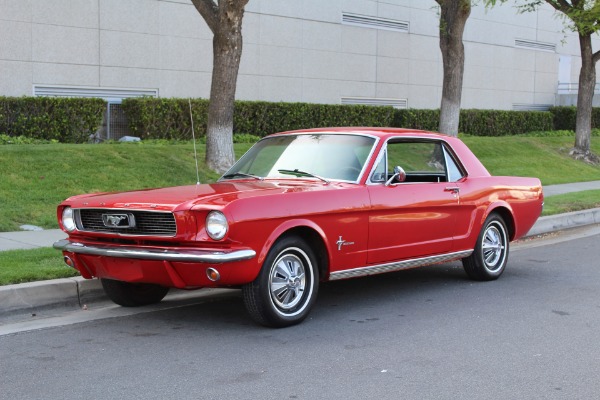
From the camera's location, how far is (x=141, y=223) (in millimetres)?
6543

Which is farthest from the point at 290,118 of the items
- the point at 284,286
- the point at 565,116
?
the point at 284,286

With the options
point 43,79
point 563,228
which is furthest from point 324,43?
point 563,228

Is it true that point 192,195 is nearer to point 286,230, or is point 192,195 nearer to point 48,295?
point 286,230

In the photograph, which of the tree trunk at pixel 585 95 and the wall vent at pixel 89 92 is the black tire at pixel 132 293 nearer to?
the wall vent at pixel 89 92

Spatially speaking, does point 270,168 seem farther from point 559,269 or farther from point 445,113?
point 445,113

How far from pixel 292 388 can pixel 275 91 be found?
19364 mm

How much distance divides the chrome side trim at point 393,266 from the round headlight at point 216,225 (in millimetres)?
1268

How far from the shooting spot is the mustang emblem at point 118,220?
21.5 feet

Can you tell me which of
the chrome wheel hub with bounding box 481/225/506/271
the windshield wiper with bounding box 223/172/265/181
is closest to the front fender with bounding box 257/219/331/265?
the windshield wiper with bounding box 223/172/265/181

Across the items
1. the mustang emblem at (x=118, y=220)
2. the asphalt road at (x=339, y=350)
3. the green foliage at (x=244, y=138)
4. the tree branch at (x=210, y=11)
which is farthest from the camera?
the green foliage at (x=244, y=138)

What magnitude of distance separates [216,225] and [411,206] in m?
2.25

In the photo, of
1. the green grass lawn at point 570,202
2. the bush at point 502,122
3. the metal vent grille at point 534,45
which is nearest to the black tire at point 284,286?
the green grass lawn at point 570,202

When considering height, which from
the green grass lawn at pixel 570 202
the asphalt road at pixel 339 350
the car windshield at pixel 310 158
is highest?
the car windshield at pixel 310 158

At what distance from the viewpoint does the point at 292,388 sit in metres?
5.15
